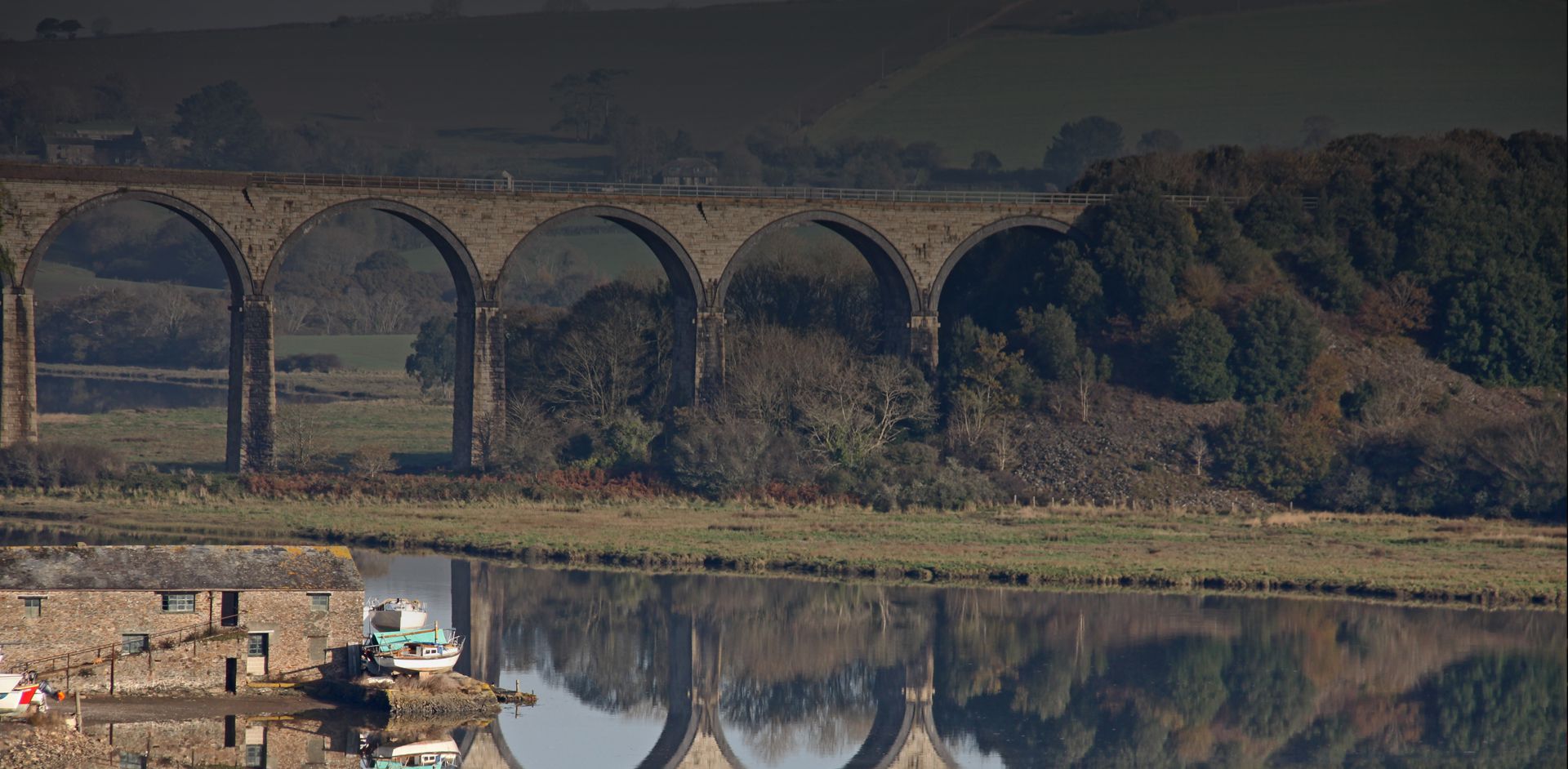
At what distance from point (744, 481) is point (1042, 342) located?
13.9 m

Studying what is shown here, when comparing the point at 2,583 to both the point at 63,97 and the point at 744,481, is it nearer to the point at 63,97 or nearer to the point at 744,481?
the point at 744,481

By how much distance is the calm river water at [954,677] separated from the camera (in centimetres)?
3716

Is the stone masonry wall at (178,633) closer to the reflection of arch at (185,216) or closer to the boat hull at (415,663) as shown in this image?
the boat hull at (415,663)

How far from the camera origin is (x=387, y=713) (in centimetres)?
3653

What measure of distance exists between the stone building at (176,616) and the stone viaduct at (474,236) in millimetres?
29165

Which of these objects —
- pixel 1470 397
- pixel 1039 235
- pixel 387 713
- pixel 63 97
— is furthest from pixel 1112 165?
pixel 63 97

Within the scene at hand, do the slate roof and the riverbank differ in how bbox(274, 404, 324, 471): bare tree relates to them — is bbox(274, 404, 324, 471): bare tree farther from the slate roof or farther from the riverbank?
the slate roof

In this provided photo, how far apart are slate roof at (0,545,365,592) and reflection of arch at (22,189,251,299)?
31.0 meters

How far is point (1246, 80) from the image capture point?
17562 cm

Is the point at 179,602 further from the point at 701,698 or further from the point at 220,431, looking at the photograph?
the point at 220,431

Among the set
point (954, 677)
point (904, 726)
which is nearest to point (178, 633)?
point (904, 726)

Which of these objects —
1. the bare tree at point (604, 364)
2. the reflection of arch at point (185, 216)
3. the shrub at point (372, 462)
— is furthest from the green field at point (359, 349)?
the reflection of arch at point (185, 216)

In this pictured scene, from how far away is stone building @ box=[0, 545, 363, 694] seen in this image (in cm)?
3578

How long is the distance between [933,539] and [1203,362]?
18.9m
